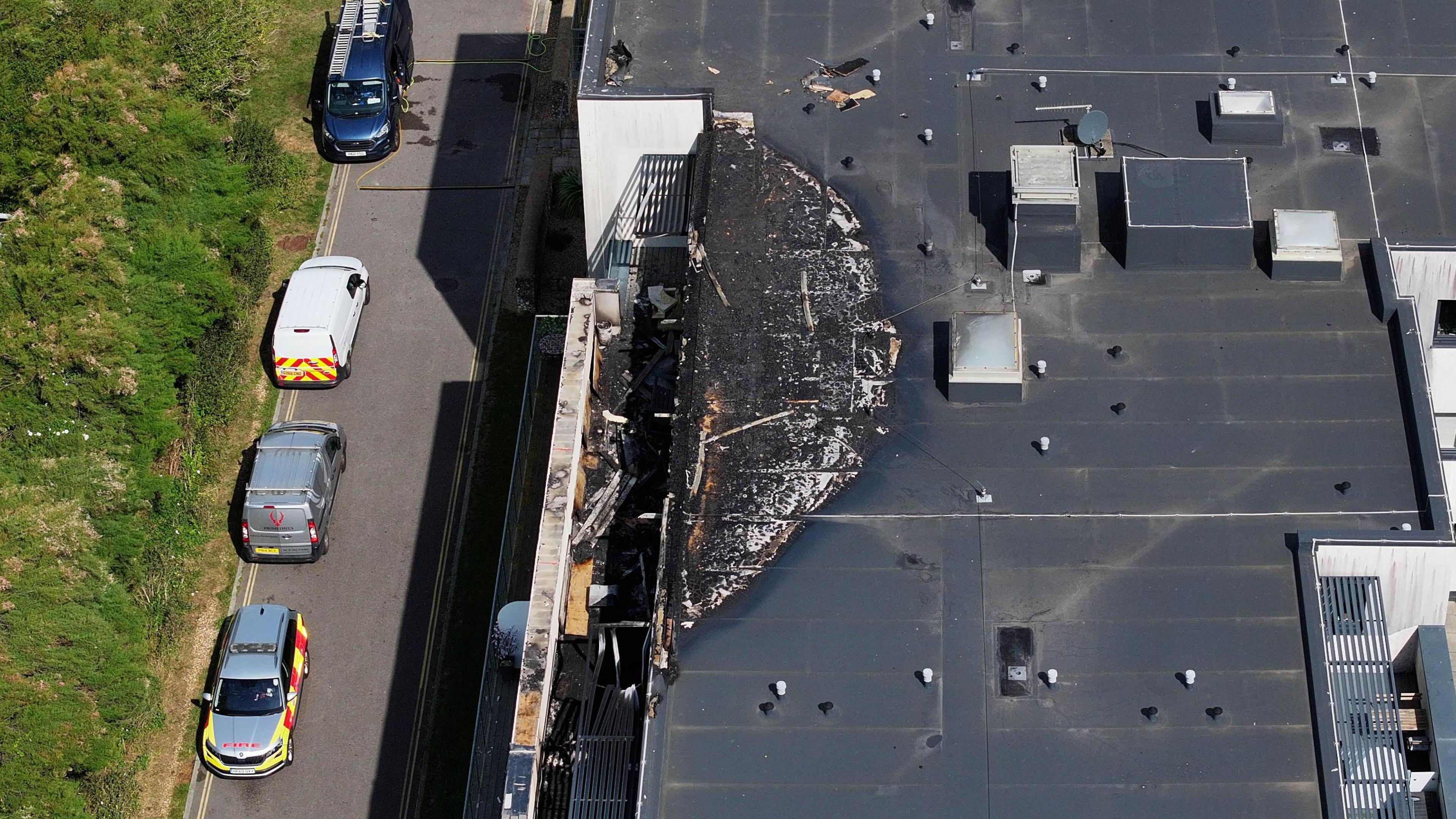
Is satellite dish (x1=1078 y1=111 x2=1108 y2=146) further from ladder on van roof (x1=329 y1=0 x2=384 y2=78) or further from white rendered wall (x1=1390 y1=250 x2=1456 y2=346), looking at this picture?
ladder on van roof (x1=329 y1=0 x2=384 y2=78)

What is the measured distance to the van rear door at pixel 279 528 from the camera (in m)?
44.7

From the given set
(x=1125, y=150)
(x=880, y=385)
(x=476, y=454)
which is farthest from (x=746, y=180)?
(x=476, y=454)

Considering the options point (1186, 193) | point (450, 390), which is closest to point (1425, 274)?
point (1186, 193)

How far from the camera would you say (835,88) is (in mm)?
38250

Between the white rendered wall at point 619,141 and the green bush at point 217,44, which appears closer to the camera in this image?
→ the white rendered wall at point 619,141

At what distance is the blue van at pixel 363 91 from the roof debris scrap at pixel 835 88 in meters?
21.3

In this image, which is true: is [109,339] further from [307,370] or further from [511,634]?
[511,634]

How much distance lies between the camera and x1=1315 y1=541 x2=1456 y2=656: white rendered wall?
30781mm

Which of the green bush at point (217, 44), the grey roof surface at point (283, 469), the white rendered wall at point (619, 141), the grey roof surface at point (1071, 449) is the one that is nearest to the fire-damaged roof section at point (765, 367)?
the grey roof surface at point (1071, 449)

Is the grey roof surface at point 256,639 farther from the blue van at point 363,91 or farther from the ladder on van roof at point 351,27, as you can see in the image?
the ladder on van roof at point 351,27

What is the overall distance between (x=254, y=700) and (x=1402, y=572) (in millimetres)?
28706

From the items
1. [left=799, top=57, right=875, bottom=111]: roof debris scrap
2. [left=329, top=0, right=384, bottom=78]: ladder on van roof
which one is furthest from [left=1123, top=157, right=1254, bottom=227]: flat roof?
[left=329, top=0, right=384, bottom=78]: ladder on van roof

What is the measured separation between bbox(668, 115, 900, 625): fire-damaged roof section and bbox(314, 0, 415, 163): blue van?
71.0 feet

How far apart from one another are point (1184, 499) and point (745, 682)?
9.67 meters
